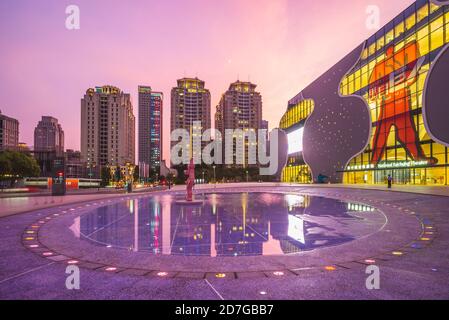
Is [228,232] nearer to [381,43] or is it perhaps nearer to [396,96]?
[396,96]

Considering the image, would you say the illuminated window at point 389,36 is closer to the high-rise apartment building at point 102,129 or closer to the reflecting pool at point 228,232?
the reflecting pool at point 228,232

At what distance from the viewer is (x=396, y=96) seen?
4672cm

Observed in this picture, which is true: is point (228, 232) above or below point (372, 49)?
below

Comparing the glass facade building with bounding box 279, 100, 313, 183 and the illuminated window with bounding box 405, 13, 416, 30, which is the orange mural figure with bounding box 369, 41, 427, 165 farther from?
the glass facade building with bounding box 279, 100, 313, 183

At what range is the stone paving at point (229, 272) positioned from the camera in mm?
4945

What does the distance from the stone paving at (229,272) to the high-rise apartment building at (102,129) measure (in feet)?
583

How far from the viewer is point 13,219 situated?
13352mm

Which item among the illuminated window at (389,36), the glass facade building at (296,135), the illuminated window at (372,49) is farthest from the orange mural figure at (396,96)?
the glass facade building at (296,135)

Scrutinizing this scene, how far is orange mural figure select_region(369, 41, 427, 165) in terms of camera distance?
43.2m

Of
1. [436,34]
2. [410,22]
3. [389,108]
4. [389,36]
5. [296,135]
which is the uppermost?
[410,22]

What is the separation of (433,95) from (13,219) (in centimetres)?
4746

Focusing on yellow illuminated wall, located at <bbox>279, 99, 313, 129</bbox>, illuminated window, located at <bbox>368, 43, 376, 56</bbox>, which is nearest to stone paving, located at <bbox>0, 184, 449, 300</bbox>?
illuminated window, located at <bbox>368, 43, 376, 56</bbox>

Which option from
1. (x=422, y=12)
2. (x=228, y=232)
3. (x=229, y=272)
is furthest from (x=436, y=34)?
(x=229, y=272)

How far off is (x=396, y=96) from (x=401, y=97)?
1.21m
